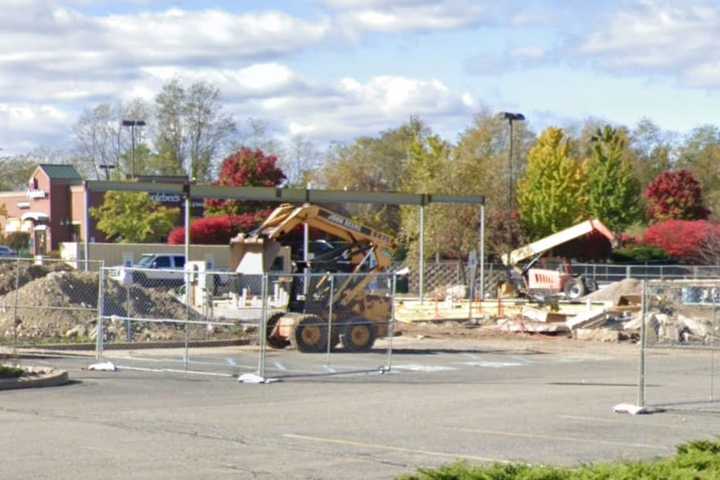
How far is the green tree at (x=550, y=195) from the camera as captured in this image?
7862 cm

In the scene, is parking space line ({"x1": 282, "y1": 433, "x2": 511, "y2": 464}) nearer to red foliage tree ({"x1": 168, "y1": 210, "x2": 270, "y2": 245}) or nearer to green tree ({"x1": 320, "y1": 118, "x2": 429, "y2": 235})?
red foliage tree ({"x1": 168, "y1": 210, "x2": 270, "y2": 245})

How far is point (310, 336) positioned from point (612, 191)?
56954 millimetres

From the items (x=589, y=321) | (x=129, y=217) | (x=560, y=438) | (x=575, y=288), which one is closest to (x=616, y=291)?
(x=575, y=288)

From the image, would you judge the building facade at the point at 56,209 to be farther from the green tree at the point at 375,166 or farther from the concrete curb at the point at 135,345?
the concrete curb at the point at 135,345

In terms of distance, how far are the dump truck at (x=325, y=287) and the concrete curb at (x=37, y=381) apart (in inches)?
250

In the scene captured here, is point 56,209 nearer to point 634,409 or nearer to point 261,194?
point 261,194

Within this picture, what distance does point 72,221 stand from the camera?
83.4 metres

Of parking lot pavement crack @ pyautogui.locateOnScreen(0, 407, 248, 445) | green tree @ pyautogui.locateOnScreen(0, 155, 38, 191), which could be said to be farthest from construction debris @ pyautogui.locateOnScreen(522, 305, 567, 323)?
green tree @ pyautogui.locateOnScreen(0, 155, 38, 191)

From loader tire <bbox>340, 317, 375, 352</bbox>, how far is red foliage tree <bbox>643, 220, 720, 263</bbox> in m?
43.8

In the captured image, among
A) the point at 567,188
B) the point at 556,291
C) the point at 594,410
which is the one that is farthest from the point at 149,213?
the point at 594,410

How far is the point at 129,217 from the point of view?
264ft

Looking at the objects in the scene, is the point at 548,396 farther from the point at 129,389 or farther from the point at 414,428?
the point at 129,389

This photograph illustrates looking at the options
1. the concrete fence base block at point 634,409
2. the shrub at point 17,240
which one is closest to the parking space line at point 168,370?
the concrete fence base block at point 634,409

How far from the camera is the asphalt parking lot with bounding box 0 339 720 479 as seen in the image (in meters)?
13.9
